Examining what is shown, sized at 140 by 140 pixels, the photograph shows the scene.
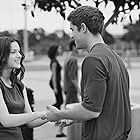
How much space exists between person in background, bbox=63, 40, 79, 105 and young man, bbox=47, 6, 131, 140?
453cm

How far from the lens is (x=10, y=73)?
3.11 meters

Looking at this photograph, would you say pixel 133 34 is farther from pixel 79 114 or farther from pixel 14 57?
pixel 79 114

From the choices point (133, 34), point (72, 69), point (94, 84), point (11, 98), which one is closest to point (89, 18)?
point (94, 84)

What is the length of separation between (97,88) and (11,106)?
75cm

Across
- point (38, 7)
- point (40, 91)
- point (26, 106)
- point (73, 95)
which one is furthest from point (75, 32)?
point (40, 91)

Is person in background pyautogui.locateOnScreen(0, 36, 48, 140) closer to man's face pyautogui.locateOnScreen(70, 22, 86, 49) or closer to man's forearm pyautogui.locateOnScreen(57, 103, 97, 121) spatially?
man's forearm pyautogui.locateOnScreen(57, 103, 97, 121)

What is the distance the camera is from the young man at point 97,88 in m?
2.51

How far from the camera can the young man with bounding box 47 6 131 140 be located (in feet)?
8.25

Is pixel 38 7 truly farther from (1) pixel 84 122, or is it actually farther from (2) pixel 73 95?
(1) pixel 84 122

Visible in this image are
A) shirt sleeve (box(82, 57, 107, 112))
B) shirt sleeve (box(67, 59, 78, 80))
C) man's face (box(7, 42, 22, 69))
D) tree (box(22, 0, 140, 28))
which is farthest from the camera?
shirt sleeve (box(67, 59, 78, 80))

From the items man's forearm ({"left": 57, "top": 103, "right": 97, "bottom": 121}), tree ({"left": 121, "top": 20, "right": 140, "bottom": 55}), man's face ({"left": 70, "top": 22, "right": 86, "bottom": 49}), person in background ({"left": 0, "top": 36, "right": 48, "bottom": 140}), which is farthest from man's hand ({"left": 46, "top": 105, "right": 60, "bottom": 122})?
tree ({"left": 121, "top": 20, "right": 140, "bottom": 55})

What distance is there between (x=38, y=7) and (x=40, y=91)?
9489 millimetres

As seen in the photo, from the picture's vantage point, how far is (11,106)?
2957 mm

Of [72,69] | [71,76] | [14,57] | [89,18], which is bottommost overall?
[71,76]
